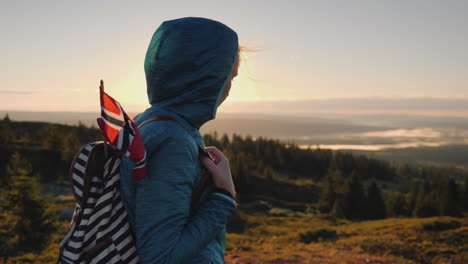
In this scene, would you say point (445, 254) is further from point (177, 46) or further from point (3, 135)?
point (3, 135)

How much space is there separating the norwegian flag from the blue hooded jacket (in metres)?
0.10

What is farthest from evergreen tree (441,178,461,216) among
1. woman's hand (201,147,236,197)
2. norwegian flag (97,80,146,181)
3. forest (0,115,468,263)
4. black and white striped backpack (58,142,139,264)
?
norwegian flag (97,80,146,181)

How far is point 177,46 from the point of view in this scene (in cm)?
173

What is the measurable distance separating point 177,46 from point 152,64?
0.54ft

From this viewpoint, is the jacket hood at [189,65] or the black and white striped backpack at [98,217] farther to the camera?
the jacket hood at [189,65]

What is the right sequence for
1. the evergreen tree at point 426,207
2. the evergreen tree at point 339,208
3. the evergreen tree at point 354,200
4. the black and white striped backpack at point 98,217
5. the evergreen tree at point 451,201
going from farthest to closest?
the evergreen tree at point 354,200 < the evergreen tree at point 339,208 < the evergreen tree at point 426,207 < the evergreen tree at point 451,201 < the black and white striped backpack at point 98,217

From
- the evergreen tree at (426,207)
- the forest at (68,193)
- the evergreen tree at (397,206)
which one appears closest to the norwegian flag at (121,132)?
Result: the forest at (68,193)

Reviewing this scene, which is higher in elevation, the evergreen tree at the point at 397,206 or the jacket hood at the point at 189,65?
the jacket hood at the point at 189,65

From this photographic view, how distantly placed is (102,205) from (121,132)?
36 cm

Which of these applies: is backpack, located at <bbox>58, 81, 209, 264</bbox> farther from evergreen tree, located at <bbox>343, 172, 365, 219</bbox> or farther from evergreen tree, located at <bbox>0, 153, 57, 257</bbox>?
evergreen tree, located at <bbox>343, 172, 365, 219</bbox>

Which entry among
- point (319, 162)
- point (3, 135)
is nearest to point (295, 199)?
point (319, 162)

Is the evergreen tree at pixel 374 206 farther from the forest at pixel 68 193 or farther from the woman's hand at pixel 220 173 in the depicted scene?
the woman's hand at pixel 220 173

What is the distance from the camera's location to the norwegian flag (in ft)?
4.84

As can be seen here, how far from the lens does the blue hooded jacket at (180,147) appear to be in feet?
5.11
